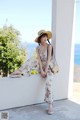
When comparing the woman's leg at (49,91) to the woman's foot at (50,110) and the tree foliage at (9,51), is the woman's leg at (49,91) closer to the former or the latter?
the woman's foot at (50,110)

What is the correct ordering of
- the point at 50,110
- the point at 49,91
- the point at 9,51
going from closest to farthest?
the point at 50,110 < the point at 49,91 < the point at 9,51

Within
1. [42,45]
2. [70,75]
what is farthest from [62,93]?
[42,45]

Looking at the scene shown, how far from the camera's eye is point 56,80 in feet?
15.4

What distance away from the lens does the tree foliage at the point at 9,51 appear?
4.50 metres

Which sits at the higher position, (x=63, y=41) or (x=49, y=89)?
(x=63, y=41)

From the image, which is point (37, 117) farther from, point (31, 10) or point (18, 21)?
point (31, 10)

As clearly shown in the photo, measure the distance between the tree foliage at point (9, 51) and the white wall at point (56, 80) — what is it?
1.17ft

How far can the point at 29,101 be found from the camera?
4.45 metres

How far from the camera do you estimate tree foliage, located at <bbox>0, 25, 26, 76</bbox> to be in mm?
4500

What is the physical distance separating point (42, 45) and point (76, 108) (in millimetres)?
1242

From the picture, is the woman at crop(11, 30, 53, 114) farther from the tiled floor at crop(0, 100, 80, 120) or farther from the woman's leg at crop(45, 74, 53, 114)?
the tiled floor at crop(0, 100, 80, 120)

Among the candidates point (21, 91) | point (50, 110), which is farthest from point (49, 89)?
point (21, 91)

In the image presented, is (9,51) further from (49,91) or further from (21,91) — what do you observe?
(49,91)

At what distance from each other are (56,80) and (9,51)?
40.6 inches
